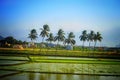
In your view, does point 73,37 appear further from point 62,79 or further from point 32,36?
point 62,79

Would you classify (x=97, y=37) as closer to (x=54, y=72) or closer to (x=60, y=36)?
(x=60, y=36)

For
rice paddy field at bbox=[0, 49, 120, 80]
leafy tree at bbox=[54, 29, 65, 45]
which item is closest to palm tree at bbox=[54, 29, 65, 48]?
leafy tree at bbox=[54, 29, 65, 45]

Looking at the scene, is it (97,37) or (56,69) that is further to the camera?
(97,37)

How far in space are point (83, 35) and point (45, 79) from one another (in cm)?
5350

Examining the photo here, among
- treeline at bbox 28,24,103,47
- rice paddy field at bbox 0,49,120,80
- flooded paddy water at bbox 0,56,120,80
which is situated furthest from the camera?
treeline at bbox 28,24,103,47

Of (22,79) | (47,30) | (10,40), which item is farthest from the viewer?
(10,40)

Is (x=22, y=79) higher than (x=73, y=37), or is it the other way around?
(x=73, y=37)

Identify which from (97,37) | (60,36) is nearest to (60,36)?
(60,36)

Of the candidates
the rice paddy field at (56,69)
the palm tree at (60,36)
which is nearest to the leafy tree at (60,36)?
the palm tree at (60,36)

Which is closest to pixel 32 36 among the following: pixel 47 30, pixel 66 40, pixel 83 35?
pixel 47 30

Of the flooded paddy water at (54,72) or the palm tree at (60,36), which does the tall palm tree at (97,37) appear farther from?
the flooded paddy water at (54,72)

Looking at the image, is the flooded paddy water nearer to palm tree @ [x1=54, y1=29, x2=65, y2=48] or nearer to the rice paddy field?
the rice paddy field

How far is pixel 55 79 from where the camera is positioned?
1173 cm

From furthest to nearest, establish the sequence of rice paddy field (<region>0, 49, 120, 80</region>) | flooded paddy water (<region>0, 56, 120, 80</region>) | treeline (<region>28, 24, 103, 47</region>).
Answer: treeline (<region>28, 24, 103, 47</region>)
rice paddy field (<region>0, 49, 120, 80</region>)
flooded paddy water (<region>0, 56, 120, 80</region>)
